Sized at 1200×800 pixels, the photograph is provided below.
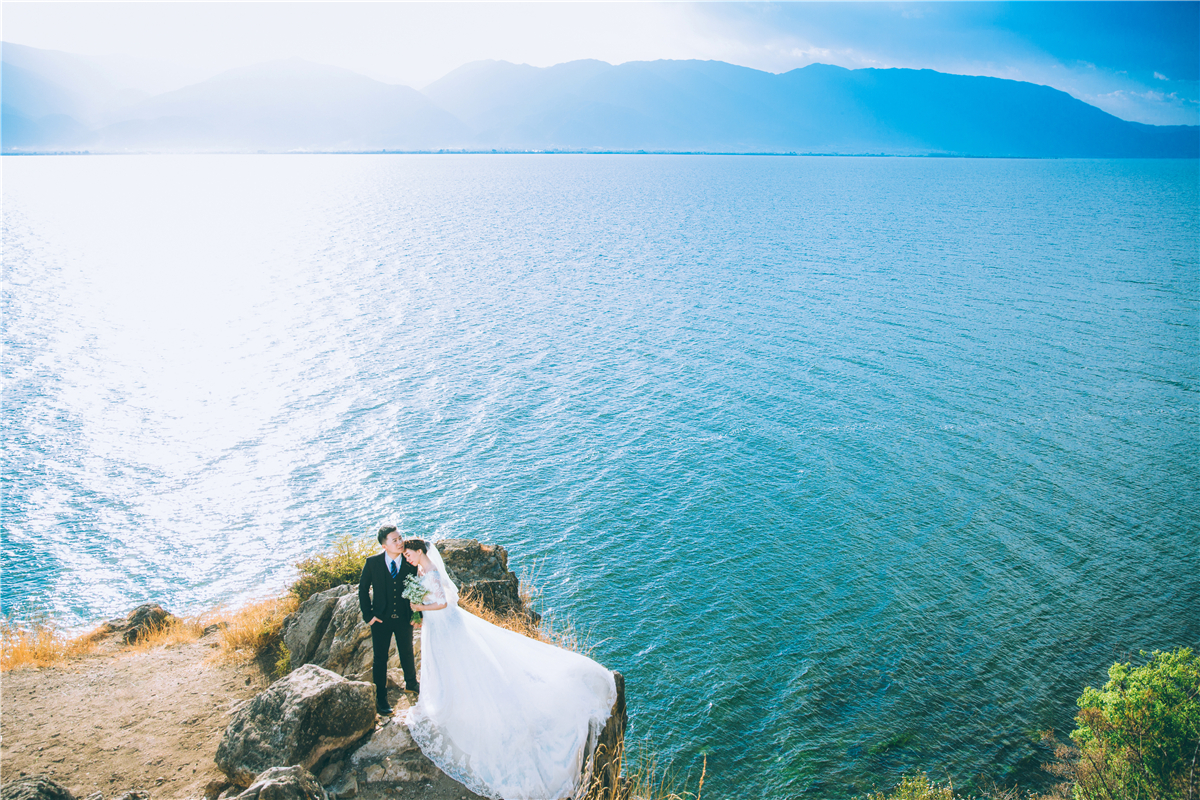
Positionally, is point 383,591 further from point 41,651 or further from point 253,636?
point 41,651

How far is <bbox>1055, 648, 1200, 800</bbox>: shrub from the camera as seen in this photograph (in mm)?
14656

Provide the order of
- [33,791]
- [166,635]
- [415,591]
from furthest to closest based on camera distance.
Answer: [166,635] → [415,591] → [33,791]

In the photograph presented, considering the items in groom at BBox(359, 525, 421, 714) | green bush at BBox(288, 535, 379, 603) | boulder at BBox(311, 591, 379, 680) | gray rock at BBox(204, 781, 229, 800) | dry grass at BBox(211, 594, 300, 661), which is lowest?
dry grass at BBox(211, 594, 300, 661)

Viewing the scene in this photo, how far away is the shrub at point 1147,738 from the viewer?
577 inches

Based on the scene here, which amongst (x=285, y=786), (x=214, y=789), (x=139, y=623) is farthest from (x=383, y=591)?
(x=139, y=623)

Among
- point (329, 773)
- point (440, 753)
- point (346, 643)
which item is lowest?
point (346, 643)

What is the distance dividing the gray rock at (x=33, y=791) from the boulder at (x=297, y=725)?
2071 mm

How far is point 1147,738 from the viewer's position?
15.1 meters

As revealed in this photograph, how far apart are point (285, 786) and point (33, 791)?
131 inches

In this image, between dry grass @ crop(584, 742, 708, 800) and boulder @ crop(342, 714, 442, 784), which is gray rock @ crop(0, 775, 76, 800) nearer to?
boulder @ crop(342, 714, 442, 784)

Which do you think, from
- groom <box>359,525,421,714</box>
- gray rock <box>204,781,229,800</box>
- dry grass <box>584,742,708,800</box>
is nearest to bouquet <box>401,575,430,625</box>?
groom <box>359,525,421,714</box>

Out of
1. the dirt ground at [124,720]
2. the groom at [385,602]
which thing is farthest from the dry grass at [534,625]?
the dirt ground at [124,720]

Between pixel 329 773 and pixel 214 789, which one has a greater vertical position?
pixel 329 773

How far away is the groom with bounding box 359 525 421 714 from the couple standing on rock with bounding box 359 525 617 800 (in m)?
0.02
